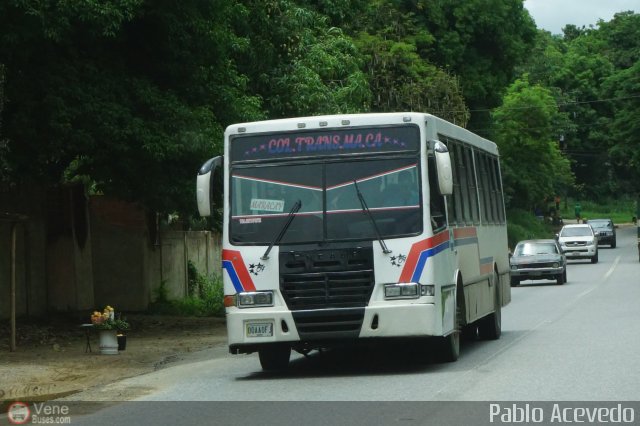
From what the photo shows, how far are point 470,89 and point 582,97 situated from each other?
148 feet

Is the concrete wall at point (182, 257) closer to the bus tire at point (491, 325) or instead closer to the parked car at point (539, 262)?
the bus tire at point (491, 325)

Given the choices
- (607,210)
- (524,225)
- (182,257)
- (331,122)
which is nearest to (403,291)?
(331,122)

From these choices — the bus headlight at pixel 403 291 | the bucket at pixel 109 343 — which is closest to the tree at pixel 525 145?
the bucket at pixel 109 343

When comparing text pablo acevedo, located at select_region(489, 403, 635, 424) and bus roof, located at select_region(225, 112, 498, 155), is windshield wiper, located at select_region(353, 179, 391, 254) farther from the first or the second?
text pablo acevedo, located at select_region(489, 403, 635, 424)

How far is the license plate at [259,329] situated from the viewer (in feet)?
47.3

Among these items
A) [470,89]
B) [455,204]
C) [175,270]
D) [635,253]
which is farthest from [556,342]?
[635,253]

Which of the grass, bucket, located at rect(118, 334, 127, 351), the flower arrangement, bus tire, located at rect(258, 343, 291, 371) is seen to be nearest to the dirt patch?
bucket, located at rect(118, 334, 127, 351)

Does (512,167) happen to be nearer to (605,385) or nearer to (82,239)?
(82,239)

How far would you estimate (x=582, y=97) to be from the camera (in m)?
99.9

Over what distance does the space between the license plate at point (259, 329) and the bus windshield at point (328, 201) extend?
3.11ft

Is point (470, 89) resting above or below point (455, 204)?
above

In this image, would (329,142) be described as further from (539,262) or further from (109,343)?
(539,262)

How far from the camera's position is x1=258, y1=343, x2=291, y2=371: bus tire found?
15.8 meters

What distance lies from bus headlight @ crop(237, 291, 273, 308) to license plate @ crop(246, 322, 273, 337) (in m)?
0.21
